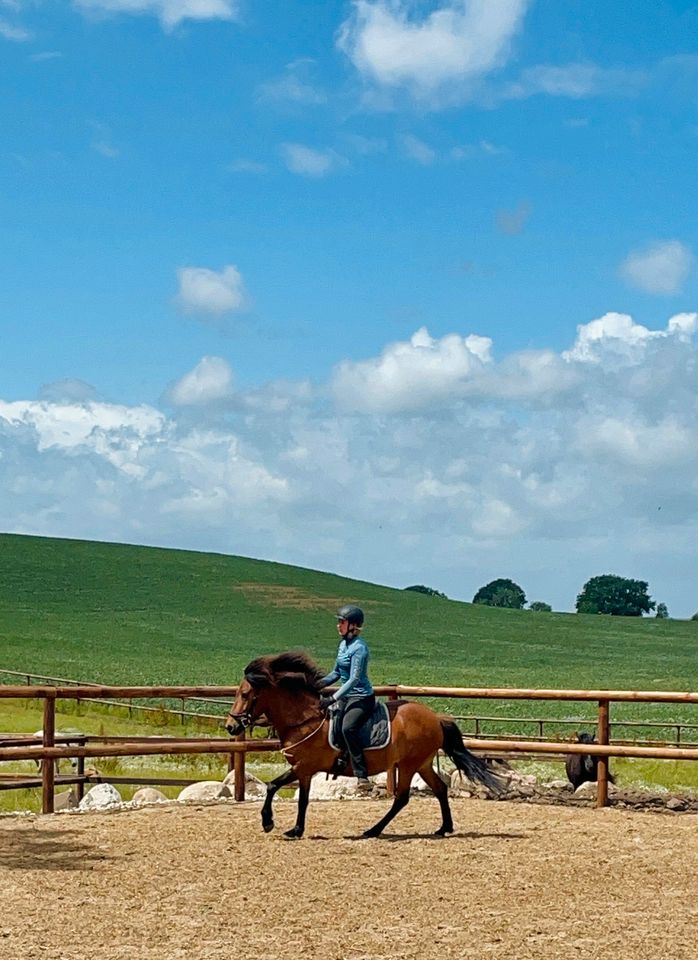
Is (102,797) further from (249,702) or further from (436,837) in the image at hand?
(436,837)

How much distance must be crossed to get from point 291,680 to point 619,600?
104 metres

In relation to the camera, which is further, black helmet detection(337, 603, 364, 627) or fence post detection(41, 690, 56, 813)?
fence post detection(41, 690, 56, 813)

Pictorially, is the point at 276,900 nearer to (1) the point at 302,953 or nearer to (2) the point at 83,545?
(1) the point at 302,953

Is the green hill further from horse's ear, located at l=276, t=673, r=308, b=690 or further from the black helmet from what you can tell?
the black helmet

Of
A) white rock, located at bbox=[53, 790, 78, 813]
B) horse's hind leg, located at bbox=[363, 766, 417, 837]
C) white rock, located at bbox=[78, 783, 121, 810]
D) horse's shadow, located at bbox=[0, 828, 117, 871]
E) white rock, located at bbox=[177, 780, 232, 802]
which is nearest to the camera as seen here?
horse's shadow, located at bbox=[0, 828, 117, 871]

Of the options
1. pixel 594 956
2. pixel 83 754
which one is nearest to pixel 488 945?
pixel 594 956

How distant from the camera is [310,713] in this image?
39.9 ft

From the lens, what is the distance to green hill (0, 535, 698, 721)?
55.7 metres

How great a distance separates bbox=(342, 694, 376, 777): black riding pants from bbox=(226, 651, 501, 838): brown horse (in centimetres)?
13

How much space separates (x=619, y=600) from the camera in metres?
113

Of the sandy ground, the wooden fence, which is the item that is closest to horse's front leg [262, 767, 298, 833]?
the sandy ground

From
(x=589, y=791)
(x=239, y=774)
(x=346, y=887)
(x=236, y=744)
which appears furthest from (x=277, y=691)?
(x=589, y=791)

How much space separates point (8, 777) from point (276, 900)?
9.05m

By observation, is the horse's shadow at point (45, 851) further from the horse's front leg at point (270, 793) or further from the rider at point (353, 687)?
the rider at point (353, 687)
